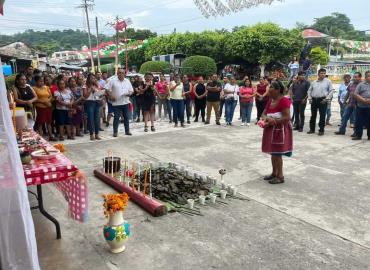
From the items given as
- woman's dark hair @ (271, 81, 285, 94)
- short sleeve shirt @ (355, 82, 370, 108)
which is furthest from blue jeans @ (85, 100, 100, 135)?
short sleeve shirt @ (355, 82, 370, 108)

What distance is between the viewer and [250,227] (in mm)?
3887

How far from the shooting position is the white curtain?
7.80 feet

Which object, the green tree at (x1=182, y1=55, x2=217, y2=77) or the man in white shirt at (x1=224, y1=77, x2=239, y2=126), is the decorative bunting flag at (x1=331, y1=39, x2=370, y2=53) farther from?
the man in white shirt at (x1=224, y1=77, x2=239, y2=126)

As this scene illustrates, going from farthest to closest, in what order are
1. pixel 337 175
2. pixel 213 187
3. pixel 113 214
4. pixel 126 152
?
pixel 126 152 < pixel 337 175 < pixel 213 187 < pixel 113 214

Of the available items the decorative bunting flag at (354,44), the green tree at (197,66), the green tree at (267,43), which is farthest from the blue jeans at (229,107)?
the decorative bunting flag at (354,44)

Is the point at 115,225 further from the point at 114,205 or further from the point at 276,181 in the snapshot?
the point at 276,181

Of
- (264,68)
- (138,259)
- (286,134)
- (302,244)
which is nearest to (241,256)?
(302,244)

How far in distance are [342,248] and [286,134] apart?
1999 mm

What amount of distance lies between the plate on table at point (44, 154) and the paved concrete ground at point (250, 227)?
2.87 ft

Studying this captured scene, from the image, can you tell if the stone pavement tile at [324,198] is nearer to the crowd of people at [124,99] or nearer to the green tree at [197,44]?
the crowd of people at [124,99]

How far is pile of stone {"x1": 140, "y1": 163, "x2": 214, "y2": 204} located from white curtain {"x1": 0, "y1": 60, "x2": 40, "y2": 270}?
88.6 inches

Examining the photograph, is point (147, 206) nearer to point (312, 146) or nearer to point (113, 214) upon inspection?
point (113, 214)

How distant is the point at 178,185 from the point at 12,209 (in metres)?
2.74

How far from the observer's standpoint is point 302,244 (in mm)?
3512
